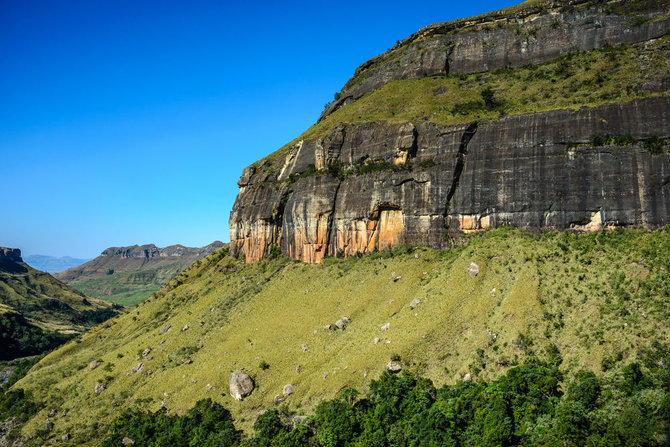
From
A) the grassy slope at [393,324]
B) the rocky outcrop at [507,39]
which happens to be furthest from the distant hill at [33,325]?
the rocky outcrop at [507,39]

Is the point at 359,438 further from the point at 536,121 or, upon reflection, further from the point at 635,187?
the point at 536,121

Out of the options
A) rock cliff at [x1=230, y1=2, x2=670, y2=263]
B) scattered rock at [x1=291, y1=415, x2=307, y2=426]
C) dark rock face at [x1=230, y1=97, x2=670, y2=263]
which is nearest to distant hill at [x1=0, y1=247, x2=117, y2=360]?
rock cliff at [x1=230, y1=2, x2=670, y2=263]

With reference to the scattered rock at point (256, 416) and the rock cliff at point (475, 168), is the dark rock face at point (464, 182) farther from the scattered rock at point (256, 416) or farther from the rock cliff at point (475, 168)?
the scattered rock at point (256, 416)

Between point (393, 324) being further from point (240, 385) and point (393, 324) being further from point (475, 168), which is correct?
point (475, 168)

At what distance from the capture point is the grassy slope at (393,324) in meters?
36.2

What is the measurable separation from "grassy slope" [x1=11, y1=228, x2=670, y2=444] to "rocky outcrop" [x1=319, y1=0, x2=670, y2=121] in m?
42.5

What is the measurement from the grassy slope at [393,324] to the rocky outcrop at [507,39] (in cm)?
4248

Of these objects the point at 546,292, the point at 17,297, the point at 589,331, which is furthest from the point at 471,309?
the point at 17,297

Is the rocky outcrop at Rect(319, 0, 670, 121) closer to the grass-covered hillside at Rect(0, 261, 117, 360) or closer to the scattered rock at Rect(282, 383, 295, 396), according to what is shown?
the scattered rock at Rect(282, 383, 295, 396)

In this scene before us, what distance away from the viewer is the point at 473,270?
46.7 meters

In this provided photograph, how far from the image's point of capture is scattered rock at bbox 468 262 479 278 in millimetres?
46250

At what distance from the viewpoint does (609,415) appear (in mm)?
28234

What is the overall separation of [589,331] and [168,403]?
149 ft

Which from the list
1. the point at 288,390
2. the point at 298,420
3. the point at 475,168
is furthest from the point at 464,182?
the point at 298,420
